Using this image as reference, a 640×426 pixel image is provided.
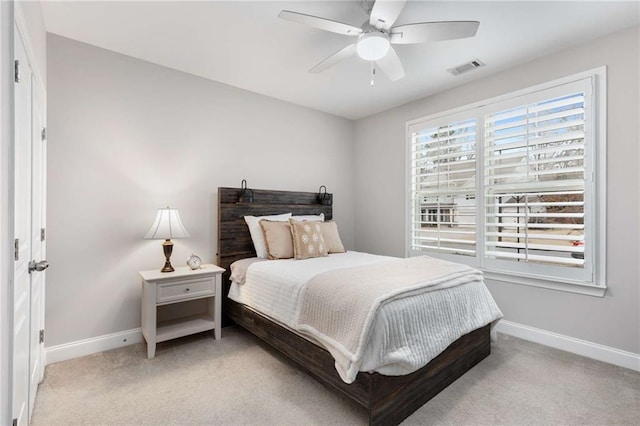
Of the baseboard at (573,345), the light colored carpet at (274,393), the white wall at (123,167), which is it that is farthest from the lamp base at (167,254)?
the baseboard at (573,345)

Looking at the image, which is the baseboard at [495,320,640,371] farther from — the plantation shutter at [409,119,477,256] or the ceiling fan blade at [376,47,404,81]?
the ceiling fan blade at [376,47,404,81]

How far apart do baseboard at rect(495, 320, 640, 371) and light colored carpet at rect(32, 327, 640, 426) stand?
8cm

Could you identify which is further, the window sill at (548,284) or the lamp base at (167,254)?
the lamp base at (167,254)

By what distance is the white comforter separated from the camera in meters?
1.72

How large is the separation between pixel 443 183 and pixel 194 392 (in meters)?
3.28

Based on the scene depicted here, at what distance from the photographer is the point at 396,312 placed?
5.91ft

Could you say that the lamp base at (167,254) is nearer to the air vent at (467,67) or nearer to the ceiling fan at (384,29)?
the ceiling fan at (384,29)

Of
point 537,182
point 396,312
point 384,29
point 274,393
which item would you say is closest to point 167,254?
point 274,393

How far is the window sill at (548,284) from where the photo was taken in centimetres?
262

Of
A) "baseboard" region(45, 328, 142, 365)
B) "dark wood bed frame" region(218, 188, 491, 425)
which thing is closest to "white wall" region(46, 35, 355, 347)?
"baseboard" region(45, 328, 142, 365)

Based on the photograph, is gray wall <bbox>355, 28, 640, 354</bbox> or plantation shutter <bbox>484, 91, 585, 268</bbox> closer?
gray wall <bbox>355, 28, 640, 354</bbox>

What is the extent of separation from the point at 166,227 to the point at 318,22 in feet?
6.91

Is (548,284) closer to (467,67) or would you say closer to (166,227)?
(467,67)

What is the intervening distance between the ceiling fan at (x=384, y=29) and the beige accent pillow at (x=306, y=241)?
1701 mm
